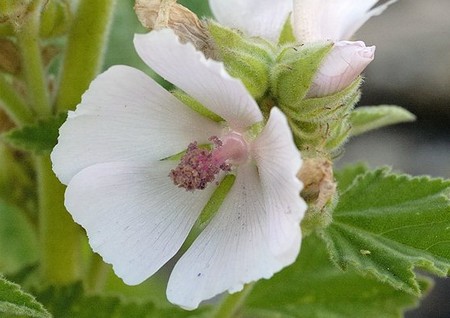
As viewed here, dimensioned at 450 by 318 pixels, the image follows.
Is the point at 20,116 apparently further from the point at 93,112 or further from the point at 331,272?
the point at 331,272

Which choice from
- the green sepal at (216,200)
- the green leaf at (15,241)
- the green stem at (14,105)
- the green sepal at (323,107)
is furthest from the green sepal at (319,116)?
the green leaf at (15,241)

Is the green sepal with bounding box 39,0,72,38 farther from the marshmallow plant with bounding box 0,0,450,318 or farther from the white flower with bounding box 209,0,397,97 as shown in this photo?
the white flower with bounding box 209,0,397,97

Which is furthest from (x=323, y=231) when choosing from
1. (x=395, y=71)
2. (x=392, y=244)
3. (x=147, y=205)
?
(x=395, y=71)

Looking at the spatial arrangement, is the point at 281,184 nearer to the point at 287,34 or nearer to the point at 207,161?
the point at 207,161

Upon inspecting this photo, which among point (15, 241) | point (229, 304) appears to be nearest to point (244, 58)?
point (229, 304)

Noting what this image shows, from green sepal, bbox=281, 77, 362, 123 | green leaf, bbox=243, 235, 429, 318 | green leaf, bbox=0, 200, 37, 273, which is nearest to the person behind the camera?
green sepal, bbox=281, 77, 362, 123

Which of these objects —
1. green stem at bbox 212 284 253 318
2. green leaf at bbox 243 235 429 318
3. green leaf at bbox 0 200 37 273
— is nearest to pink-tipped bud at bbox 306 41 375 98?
green stem at bbox 212 284 253 318

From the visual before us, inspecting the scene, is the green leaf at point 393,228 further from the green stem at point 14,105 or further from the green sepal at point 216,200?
the green stem at point 14,105
